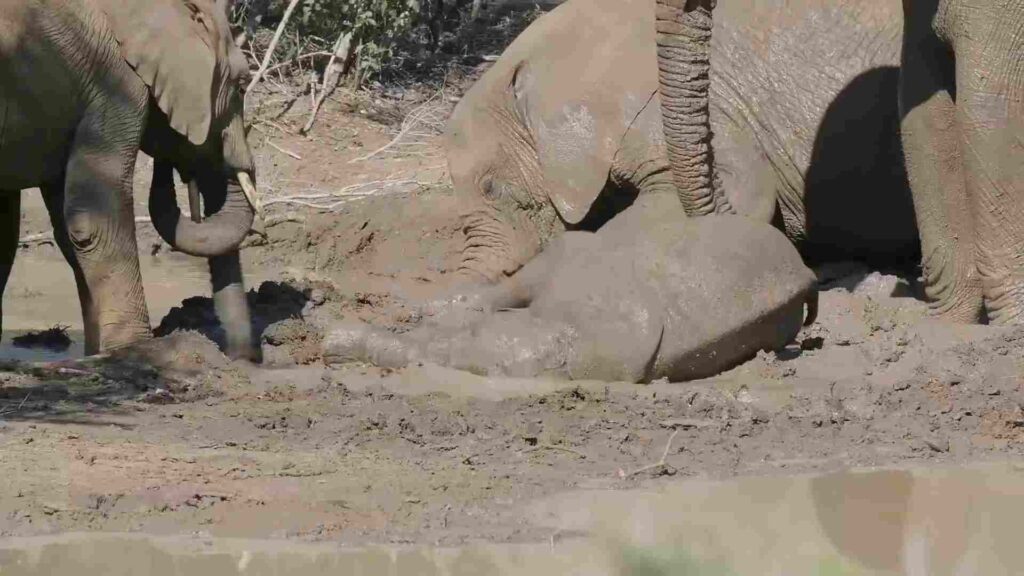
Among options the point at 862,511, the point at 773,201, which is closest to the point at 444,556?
the point at 862,511

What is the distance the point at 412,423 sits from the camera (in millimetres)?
6836

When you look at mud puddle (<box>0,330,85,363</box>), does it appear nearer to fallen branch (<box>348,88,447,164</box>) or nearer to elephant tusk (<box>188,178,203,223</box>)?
elephant tusk (<box>188,178,203,223</box>)

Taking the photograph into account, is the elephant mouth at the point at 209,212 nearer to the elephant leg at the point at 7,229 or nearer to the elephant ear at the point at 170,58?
the elephant ear at the point at 170,58

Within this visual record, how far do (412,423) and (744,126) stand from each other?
3.28 meters

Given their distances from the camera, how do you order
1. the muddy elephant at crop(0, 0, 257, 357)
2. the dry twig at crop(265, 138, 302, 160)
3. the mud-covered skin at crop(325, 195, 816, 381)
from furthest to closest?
1. the dry twig at crop(265, 138, 302, 160)
2. the muddy elephant at crop(0, 0, 257, 357)
3. the mud-covered skin at crop(325, 195, 816, 381)

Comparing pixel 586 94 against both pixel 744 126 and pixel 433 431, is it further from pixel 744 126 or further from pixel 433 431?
pixel 433 431

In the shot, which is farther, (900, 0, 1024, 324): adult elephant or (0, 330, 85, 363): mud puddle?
(0, 330, 85, 363): mud puddle

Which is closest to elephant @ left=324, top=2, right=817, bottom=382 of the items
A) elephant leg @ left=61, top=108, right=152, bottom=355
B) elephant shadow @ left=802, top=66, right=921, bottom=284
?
elephant leg @ left=61, top=108, right=152, bottom=355

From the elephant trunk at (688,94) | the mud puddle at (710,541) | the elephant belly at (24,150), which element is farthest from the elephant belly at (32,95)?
the mud puddle at (710,541)

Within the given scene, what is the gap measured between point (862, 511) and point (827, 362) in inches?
81.8

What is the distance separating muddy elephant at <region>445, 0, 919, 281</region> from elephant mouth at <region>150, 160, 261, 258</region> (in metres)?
1.57

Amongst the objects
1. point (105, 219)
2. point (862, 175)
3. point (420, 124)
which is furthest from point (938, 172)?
point (420, 124)

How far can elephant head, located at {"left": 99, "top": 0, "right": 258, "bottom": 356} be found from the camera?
323 inches

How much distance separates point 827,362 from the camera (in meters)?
8.09
